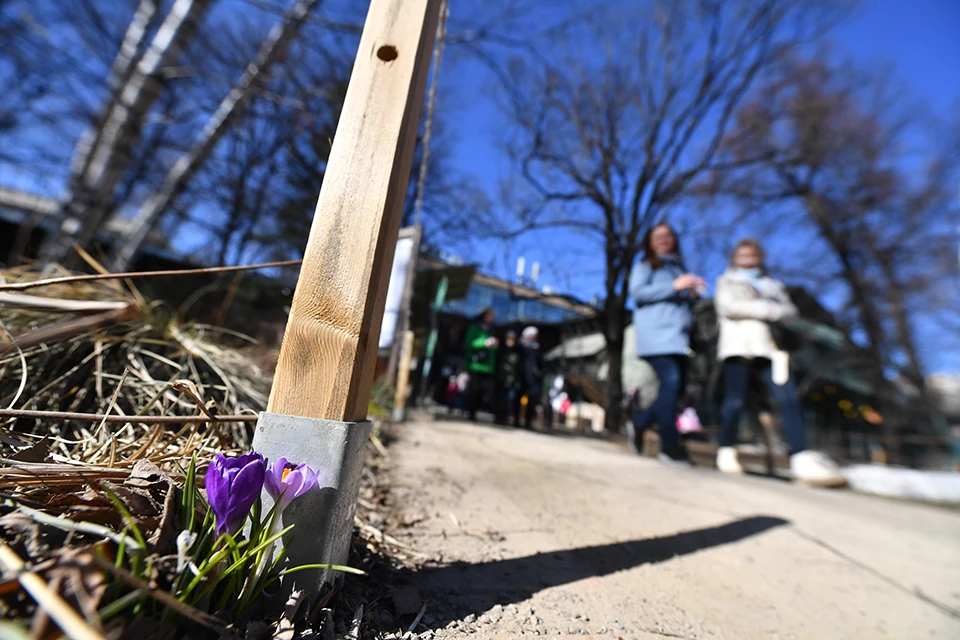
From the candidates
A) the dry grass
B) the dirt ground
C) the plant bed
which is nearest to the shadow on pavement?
the dirt ground

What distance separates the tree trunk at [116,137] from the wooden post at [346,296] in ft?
18.8

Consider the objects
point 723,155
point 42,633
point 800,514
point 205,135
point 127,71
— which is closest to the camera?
point 42,633

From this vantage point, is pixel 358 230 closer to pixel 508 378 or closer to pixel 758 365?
pixel 758 365

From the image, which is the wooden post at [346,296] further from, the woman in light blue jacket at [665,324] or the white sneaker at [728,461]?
the white sneaker at [728,461]

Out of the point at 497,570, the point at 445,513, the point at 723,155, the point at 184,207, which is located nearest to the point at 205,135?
the point at 184,207

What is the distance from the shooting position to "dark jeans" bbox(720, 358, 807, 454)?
360 centimetres

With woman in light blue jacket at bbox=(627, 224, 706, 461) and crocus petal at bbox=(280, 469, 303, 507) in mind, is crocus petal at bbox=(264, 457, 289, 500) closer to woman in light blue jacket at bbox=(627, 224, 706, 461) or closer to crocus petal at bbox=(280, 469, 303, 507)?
crocus petal at bbox=(280, 469, 303, 507)

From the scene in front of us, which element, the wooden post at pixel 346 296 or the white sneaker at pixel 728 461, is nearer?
the wooden post at pixel 346 296

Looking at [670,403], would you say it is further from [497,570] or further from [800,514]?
[497,570]

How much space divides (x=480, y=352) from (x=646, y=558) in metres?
5.19

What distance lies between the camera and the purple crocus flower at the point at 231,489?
0.64m

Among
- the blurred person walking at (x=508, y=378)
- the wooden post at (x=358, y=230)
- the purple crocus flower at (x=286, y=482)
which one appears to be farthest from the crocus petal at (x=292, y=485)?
Result: the blurred person walking at (x=508, y=378)

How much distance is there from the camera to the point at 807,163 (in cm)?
959

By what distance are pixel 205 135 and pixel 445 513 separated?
19.6 ft
